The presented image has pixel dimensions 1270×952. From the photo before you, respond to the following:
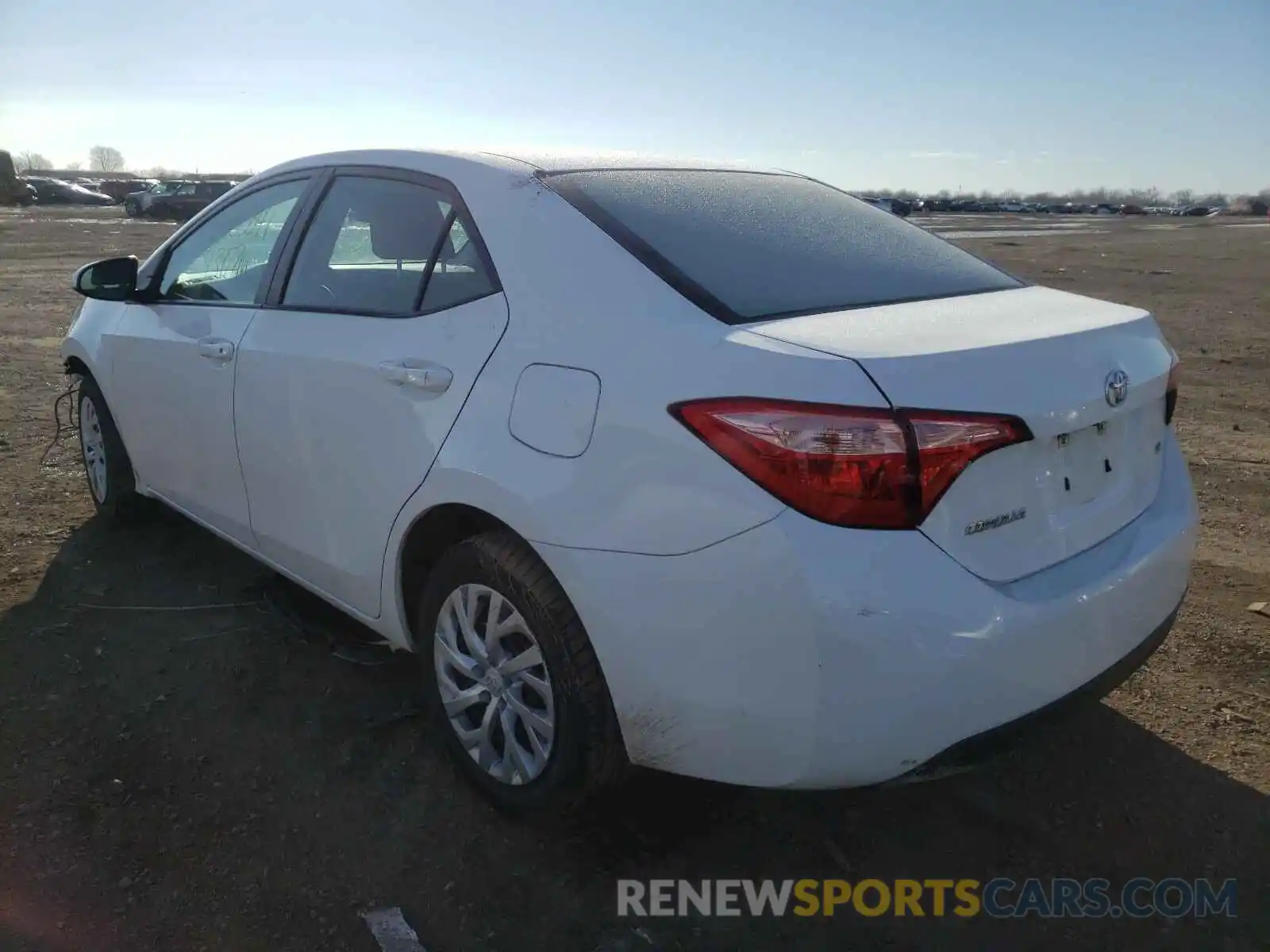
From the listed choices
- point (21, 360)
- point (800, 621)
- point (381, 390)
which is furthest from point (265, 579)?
point (21, 360)

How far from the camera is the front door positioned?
11.3 ft

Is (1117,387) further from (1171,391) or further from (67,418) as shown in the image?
(67,418)

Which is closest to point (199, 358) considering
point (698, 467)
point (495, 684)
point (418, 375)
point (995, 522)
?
point (418, 375)

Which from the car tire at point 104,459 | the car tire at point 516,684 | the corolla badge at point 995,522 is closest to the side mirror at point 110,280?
the car tire at point 104,459

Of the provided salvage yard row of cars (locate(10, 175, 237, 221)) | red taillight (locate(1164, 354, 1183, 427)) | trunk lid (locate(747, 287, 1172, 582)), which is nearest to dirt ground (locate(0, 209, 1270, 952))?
trunk lid (locate(747, 287, 1172, 582))

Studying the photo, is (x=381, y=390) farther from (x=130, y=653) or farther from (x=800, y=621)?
(x=130, y=653)

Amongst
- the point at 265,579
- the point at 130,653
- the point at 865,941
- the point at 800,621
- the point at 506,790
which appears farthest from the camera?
the point at 265,579

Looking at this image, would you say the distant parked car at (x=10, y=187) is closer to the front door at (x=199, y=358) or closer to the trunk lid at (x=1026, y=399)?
the front door at (x=199, y=358)

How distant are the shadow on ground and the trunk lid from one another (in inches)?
18.7

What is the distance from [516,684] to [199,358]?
1859mm

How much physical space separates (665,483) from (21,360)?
8.98m

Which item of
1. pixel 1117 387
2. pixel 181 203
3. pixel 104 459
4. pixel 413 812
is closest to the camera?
pixel 1117 387

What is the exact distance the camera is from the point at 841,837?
262cm

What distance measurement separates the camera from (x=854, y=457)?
1.89 metres
